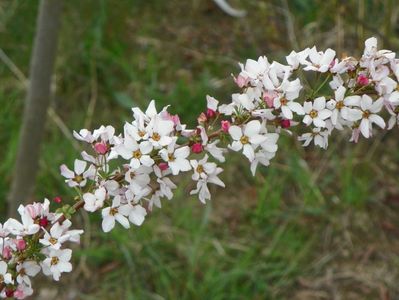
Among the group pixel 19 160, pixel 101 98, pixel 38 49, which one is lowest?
pixel 19 160

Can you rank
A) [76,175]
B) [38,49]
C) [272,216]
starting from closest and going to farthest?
1. [76,175]
2. [38,49]
3. [272,216]

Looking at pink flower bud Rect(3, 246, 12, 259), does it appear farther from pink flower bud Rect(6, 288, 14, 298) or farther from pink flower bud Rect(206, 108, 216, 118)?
pink flower bud Rect(206, 108, 216, 118)

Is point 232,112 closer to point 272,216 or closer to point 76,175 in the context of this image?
point 76,175

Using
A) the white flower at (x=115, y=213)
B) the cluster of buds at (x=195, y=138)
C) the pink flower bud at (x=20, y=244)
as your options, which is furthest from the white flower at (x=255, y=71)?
the pink flower bud at (x=20, y=244)

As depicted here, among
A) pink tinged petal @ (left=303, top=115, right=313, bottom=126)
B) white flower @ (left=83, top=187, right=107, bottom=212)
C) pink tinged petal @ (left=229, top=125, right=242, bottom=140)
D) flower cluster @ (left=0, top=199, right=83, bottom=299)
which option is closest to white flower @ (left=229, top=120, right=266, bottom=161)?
pink tinged petal @ (left=229, top=125, right=242, bottom=140)

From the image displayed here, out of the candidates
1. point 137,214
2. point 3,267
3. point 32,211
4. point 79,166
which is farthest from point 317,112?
point 3,267

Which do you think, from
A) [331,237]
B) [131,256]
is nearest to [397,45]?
[331,237]

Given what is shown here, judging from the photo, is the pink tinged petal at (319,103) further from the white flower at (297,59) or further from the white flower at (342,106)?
the white flower at (297,59)
